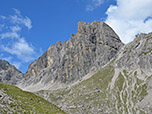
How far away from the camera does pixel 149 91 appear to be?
134m

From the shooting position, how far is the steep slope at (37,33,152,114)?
13125 centimetres

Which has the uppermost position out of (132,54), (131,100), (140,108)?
(132,54)

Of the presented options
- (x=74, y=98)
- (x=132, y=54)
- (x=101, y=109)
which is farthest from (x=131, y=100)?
(x=132, y=54)

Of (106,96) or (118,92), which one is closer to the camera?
(106,96)

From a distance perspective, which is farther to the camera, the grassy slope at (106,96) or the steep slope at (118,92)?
the grassy slope at (106,96)

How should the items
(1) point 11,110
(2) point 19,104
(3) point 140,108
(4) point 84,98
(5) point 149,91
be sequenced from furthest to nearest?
1. (4) point 84,98
2. (5) point 149,91
3. (3) point 140,108
4. (2) point 19,104
5. (1) point 11,110

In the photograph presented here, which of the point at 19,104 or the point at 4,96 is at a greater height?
the point at 4,96

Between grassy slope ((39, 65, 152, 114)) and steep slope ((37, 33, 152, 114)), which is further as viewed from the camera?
grassy slope ((39, 65, 152, 114))

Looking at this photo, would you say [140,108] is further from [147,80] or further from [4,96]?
[4,96]

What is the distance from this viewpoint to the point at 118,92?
15350 cm

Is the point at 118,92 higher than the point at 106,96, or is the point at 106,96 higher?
the point at 118,92

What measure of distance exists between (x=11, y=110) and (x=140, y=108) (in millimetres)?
114269

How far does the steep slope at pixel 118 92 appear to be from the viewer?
131 m

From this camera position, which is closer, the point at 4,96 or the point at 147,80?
the point at 4,96
